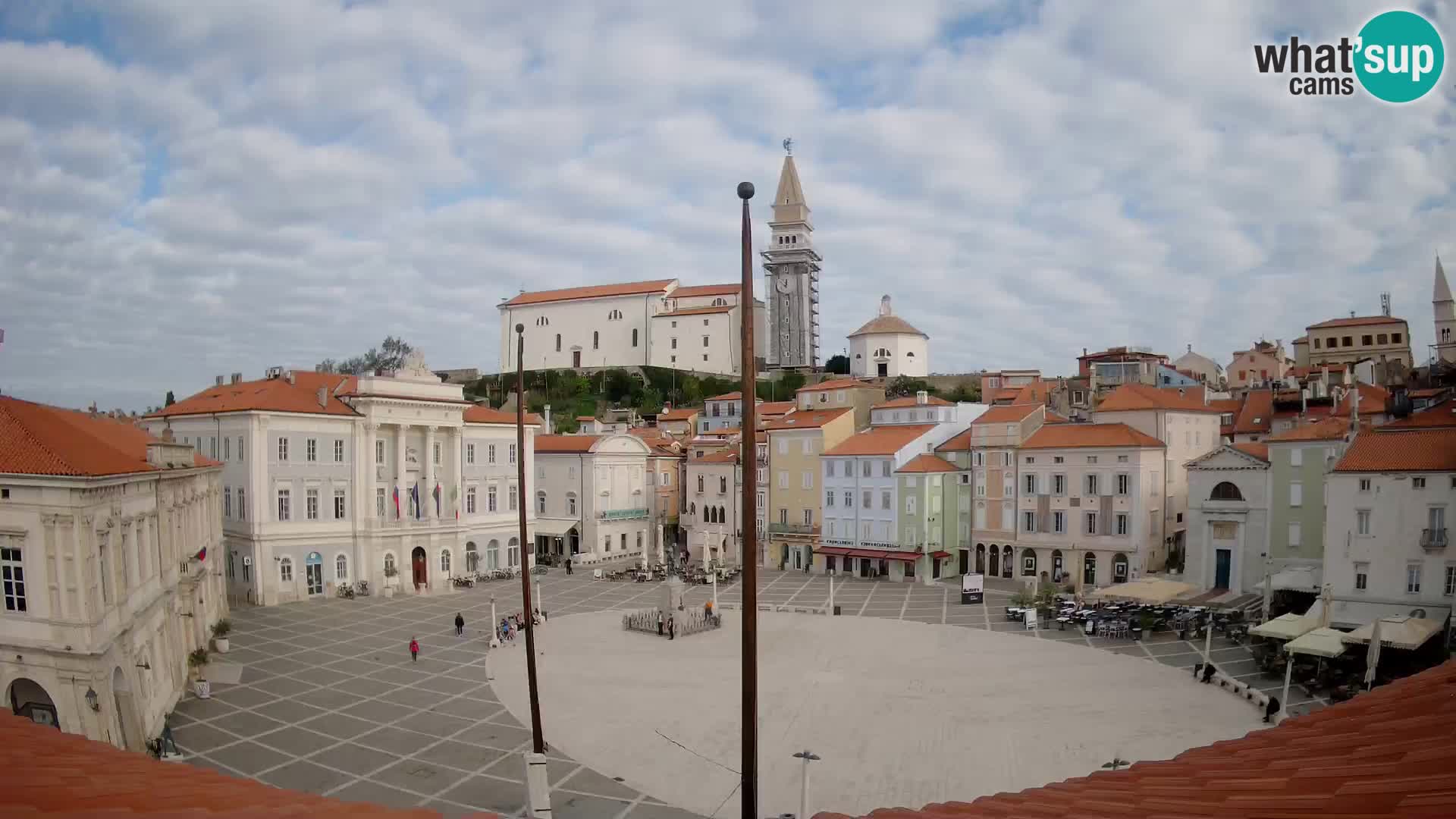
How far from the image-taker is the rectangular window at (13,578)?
64.6 ft

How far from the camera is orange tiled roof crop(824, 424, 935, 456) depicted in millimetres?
57531

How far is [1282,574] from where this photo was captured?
38.5 meters

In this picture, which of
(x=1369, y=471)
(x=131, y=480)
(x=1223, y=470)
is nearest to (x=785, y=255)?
(x=1223, y=470)

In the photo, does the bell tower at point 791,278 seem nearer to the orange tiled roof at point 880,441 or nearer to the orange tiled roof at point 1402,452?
the orange tiled roof at point 880,441

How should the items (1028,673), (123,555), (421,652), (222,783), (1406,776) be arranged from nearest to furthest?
(1406,776) → (222,783) → (123,555) → (1028,673) → (421,652)

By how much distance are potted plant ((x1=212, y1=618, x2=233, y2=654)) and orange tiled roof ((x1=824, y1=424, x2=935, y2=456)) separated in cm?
3632

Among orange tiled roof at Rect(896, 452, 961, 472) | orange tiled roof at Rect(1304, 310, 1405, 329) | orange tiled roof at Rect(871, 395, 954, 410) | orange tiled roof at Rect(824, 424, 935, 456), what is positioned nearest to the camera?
orange tiled roof at Rect(896, 452, 961, 472)

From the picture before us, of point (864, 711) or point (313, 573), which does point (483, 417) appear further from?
point (864, 711)

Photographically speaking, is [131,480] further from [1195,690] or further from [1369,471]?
[1369,471]

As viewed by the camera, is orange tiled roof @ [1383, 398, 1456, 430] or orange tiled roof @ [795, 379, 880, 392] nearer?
orange tiled roof @ [1383, 398, 1456, 430]

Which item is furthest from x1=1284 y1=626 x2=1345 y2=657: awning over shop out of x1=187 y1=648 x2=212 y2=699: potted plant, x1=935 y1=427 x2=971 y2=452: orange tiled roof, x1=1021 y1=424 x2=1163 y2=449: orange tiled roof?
x1=187 y1=648 x2=212 y2=699: potted plant

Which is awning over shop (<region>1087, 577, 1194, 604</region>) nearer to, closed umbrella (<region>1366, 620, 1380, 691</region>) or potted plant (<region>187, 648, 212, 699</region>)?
closed umbrella (<region>1366, 620, 1380, 691</region>)

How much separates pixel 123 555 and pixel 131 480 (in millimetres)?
1916

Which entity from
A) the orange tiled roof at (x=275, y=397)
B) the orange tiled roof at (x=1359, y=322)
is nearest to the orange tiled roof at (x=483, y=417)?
the orange tiled roof at (x=275, y=397)
